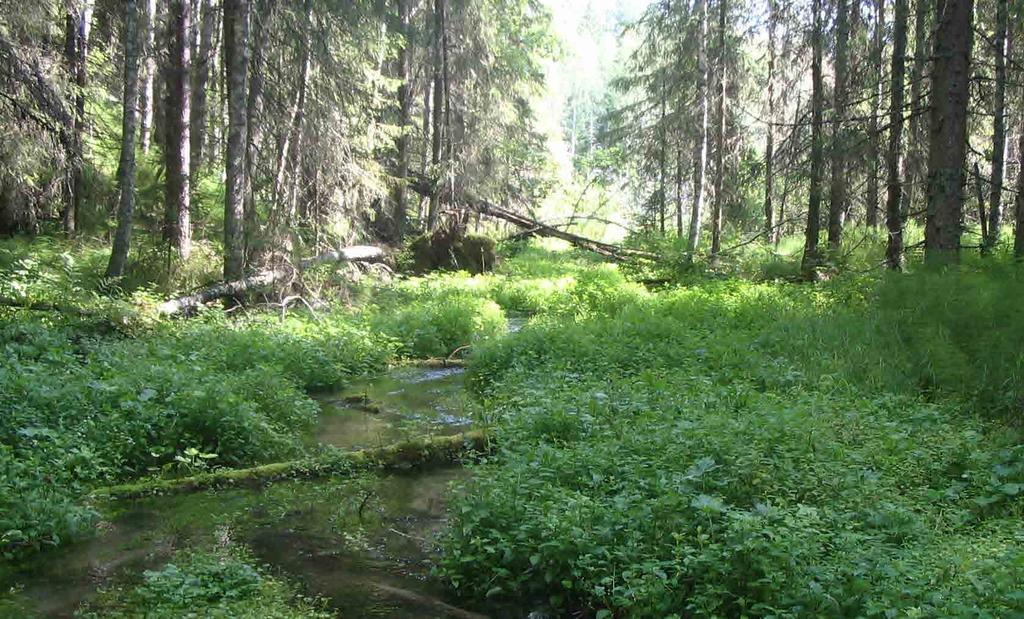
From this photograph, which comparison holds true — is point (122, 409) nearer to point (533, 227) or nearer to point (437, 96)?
point (437, 96)

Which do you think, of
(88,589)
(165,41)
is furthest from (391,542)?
(165,41)

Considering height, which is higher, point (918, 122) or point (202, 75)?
point (202, 75)

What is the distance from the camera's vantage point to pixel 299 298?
581 inches

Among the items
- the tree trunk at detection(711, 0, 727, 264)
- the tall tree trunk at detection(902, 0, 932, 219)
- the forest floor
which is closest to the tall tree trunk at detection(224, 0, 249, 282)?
the forest floor

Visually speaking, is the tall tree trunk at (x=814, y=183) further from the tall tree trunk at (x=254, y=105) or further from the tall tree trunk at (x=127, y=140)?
the tall tree trunk at (x=127, y=140)

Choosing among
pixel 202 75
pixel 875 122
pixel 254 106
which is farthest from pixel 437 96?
pixel 875 122

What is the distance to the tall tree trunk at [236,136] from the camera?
1327cm

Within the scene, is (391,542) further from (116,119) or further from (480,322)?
(116,119)

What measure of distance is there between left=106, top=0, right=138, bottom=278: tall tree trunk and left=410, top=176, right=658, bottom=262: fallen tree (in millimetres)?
10897

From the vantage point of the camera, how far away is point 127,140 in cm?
1301

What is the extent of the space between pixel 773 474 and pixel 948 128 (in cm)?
768

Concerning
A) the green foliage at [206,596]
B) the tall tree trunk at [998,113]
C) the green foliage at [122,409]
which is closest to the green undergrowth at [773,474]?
the green foliage at [206,596]

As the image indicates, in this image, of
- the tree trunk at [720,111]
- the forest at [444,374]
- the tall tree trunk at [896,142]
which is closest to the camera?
the forest at [444,374]

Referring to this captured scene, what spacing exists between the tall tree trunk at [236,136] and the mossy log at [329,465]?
7.33 m
